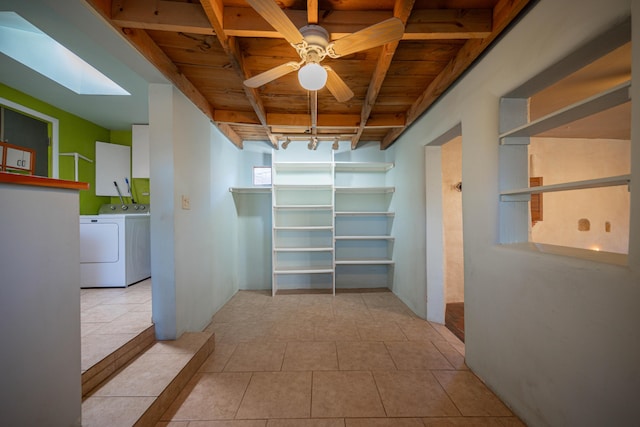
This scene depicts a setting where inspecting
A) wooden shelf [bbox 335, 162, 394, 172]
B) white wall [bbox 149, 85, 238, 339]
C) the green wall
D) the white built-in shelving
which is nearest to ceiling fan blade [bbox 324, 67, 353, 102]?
white wall [bbox 149, 85, 238, 339]

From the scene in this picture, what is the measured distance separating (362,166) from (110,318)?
336cm

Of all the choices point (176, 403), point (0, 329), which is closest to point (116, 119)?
point (0, 329)

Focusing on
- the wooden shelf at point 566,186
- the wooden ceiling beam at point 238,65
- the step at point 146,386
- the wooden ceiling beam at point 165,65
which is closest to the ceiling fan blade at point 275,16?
the wooden ceiling beam at point 238,65

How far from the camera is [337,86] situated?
166cm

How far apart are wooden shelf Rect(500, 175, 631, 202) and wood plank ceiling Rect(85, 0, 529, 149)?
970mm

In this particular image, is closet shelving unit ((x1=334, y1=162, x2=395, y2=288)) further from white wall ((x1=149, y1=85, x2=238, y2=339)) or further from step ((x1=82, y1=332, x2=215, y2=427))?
step ((x1=82, y1=332, x2=215, y2=427))

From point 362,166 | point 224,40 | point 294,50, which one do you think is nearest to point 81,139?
point 224,40

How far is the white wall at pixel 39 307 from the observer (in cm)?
84

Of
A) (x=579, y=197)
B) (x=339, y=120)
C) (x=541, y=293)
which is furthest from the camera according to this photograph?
(x=579, y=197)

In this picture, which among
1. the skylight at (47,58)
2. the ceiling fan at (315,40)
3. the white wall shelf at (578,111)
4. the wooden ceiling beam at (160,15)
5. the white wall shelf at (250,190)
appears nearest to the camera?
the white wall shelf at (578,111)

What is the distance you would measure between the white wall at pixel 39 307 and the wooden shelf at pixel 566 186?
2.19m

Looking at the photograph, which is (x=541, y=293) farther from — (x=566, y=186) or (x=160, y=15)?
(x=160, y=15)

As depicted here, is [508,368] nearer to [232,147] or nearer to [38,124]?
[232,147]

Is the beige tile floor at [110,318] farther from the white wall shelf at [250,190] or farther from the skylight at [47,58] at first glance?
the skylight at [47,58]
